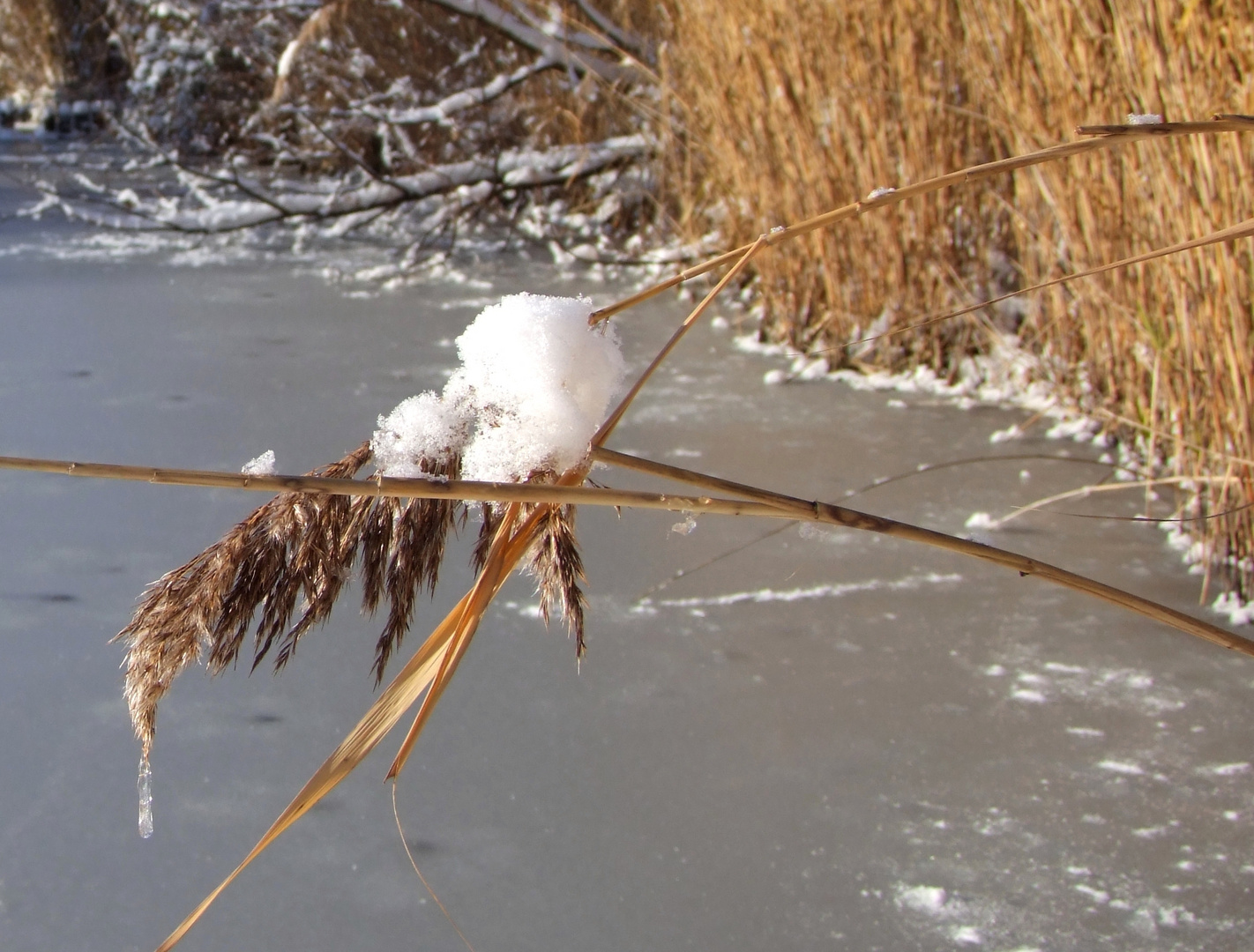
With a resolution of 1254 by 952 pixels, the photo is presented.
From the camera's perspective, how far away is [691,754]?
46.8 inches

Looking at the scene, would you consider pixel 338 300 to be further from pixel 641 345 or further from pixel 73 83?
pixel 73 83

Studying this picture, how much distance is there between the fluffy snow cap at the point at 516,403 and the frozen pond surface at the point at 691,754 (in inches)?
19.1

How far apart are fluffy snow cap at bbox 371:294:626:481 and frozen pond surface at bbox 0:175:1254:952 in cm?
49

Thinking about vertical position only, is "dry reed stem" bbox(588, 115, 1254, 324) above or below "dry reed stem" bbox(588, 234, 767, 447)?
above

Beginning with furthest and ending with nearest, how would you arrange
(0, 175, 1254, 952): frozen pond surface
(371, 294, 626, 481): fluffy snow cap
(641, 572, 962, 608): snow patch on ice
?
(641, 572, 962, 608): snow patch on ice → (0, 175, 1254, 952): frozen pond surface → (371, 294, 626, 481): fluffy snow cap

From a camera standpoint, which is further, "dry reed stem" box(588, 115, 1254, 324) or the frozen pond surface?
the frozen pond surface

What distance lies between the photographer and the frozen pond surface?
95 centimetres

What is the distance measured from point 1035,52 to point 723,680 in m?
1.25

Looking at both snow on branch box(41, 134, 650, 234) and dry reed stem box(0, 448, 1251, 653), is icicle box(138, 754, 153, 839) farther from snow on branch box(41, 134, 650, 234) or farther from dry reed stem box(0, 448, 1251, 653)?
snow on branch box(41, 134, 650, 234)

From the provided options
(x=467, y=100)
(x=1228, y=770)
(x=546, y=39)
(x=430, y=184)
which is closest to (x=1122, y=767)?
(x=1228, y=770)

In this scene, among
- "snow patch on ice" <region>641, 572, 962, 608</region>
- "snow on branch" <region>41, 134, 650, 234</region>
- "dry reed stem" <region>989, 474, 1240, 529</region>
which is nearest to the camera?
"dry reed stem" <region>989, 474, 1240, 529</region>

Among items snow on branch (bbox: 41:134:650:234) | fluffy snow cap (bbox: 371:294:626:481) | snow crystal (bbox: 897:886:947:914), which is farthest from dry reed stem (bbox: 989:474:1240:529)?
snow on branch (bbox: 41:134:650:234)

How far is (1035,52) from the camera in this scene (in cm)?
194

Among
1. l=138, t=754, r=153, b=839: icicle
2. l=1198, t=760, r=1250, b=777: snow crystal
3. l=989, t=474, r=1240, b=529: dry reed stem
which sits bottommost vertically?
l=1198, t=760, r=1250, b=777: snow crystal
